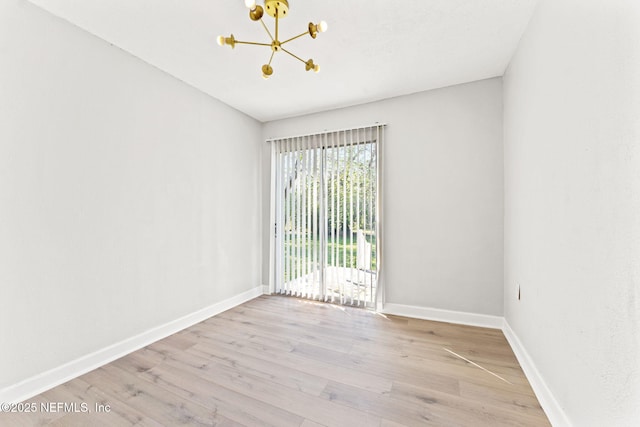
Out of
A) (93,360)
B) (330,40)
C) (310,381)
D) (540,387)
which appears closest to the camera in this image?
(540,387)

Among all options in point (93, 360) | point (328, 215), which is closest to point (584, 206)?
point (328, 215)

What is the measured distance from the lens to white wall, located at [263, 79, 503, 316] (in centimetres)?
264

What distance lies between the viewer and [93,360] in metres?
1.94

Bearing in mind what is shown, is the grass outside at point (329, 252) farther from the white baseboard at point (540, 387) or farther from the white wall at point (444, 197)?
the white baseboard at point (540, 387)

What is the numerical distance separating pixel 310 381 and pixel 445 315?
175 centimetres

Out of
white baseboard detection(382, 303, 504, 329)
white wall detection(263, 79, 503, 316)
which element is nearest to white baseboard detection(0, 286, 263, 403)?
white baseboard detection(382, 303, 504, 329)

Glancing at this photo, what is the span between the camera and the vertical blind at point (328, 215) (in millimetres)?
3176

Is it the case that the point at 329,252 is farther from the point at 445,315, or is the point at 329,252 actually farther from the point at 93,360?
the point at 93,360

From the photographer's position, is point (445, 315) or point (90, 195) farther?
point (445, 315)

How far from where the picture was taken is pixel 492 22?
189 cm

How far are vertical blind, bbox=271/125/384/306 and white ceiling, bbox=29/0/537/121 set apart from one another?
0.72m

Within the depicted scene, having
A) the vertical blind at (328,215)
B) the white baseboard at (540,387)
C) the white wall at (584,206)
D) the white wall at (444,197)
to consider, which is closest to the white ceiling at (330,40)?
the white wall at (444,197)

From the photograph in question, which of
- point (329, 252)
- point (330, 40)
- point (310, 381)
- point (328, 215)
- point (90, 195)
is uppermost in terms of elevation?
point (330, 40)

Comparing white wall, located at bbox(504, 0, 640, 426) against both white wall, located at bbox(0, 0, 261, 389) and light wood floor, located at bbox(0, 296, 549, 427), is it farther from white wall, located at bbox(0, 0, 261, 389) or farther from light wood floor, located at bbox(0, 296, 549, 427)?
white wall, located at bbox(0, 0, 261, 389)
